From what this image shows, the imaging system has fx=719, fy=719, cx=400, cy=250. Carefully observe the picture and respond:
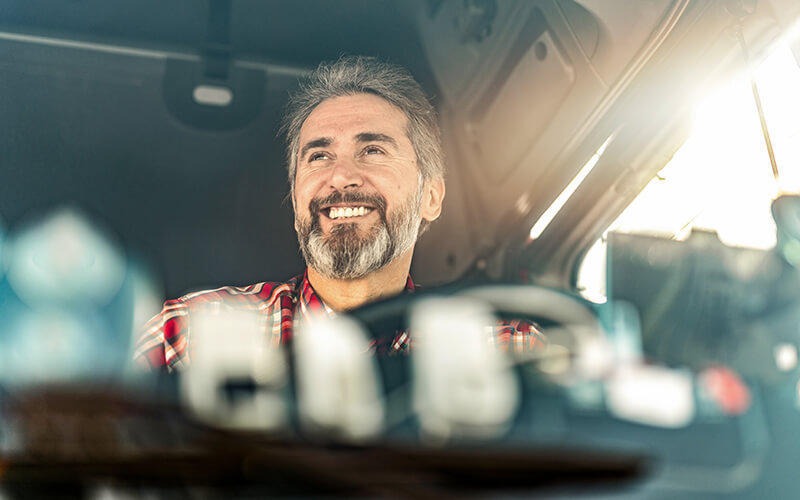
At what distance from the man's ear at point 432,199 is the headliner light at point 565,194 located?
0.60ft

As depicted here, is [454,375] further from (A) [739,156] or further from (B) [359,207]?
(A) [739,156]

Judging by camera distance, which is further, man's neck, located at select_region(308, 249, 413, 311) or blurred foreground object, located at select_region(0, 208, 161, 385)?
man's neck, located at select_region(308, 249, 413, 311)

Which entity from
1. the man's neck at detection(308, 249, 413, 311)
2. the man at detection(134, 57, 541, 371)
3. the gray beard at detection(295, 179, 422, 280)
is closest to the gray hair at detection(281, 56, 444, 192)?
the man at detection(134, 57, 541, 371)

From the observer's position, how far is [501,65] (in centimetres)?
159

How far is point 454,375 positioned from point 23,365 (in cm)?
52

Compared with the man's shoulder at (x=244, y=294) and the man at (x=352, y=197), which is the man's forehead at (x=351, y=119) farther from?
the man's shoulder at (x=244, y=294)

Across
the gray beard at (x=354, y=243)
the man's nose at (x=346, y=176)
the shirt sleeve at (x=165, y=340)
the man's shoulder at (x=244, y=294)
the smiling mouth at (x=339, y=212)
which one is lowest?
the shirt sleeve at (x=165, y=340)

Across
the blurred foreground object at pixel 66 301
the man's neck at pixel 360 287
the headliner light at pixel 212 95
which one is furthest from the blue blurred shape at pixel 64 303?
the headliner light at pixel 212 95

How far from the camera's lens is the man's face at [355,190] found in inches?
46.8

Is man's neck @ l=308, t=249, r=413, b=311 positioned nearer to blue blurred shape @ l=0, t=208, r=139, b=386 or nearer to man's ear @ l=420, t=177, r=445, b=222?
man's ear @ l=420, t=177, r=445, b=222

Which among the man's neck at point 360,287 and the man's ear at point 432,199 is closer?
the man's neck at point 360,287

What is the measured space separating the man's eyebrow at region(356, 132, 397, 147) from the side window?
1.34ft

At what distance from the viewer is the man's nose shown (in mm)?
1204

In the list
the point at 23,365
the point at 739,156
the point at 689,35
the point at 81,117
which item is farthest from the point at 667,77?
the point at 23,365
